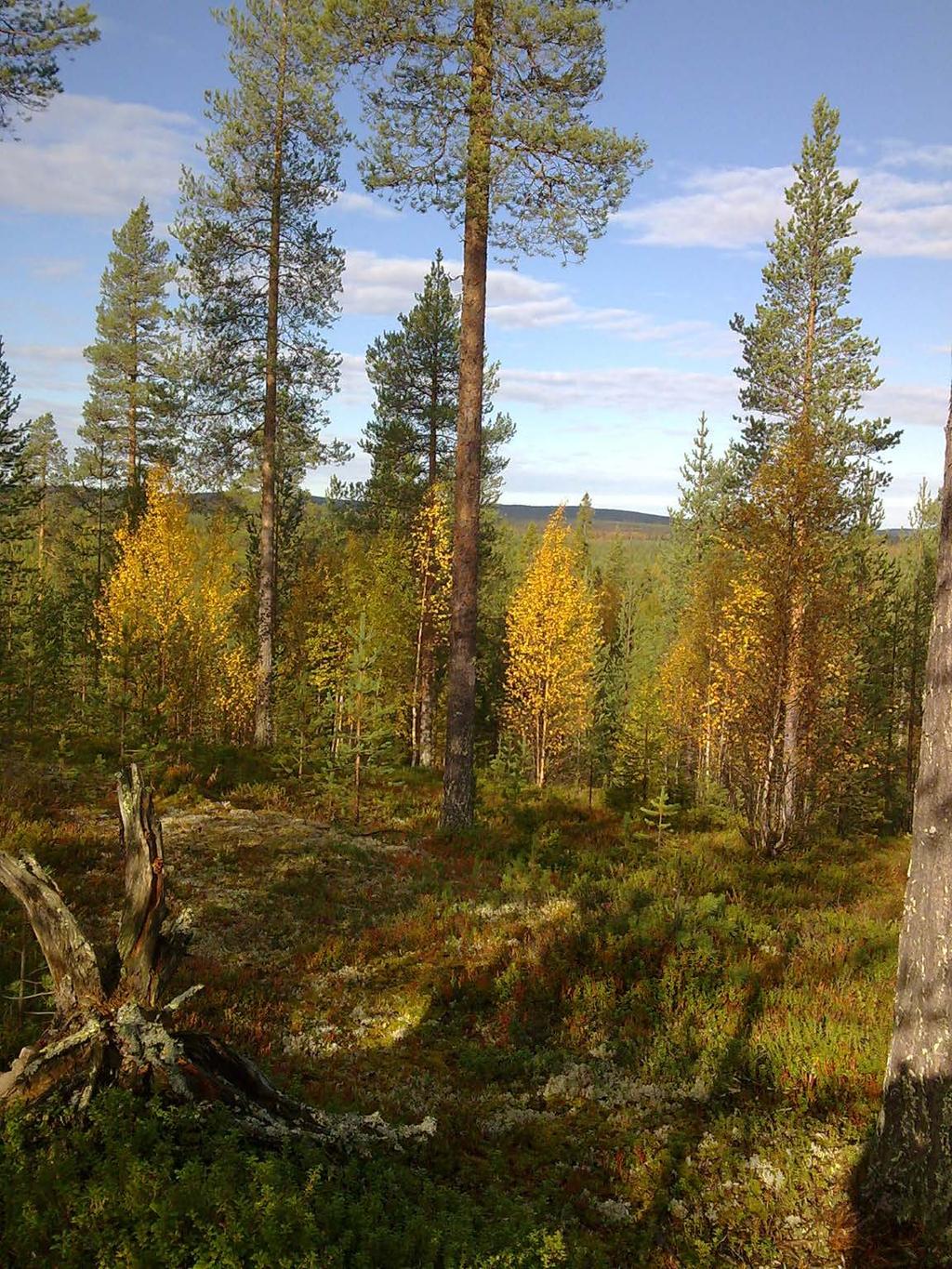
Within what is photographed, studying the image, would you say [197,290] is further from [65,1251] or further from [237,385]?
[65,1251]

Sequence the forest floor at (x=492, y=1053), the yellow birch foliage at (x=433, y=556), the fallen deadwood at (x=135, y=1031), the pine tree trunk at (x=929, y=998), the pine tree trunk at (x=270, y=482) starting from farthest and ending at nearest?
the yellow birch foliage at (x=433, y=556) < the pine tree trunk at (x=270, y=482) < the pine tree trunk at (x=929, y=998) < the fallen deadwood at (x=135, y=1031) < the forest floor at (x=492, y=1053)

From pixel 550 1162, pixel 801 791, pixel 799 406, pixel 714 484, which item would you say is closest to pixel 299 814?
pixel 550 1162

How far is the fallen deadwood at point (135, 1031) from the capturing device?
375 cm

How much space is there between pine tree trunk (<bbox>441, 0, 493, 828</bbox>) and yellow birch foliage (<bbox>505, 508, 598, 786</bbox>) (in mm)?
11356

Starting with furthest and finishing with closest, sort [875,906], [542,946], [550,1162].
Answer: [875,906], [542,946], [550,1162]

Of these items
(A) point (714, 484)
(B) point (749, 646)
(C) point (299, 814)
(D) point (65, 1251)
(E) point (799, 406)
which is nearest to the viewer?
(D) point (65, 1251)

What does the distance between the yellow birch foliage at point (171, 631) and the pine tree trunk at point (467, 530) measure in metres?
5.05

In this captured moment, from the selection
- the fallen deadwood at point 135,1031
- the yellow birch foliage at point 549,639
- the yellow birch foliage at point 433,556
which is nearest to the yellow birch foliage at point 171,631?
the yellow birch foliage at point 433,556

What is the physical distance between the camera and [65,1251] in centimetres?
304

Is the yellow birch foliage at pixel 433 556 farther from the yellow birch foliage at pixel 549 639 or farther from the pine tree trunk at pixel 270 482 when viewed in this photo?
the pine tree trunk at pixel 270 482

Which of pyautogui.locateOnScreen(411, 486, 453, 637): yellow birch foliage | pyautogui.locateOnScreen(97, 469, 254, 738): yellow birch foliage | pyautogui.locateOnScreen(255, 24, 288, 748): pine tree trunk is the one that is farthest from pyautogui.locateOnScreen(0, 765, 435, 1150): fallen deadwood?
pyautogui.locateOnScreen(411, 486, 453, 637): yellow birch foliage

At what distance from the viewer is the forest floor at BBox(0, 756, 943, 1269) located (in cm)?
337

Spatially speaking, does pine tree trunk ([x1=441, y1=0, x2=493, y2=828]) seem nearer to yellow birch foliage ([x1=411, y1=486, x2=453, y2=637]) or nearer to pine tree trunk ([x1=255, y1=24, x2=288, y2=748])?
pine tree trunk ([x1=255, y1=24, x2=288, y2=748])

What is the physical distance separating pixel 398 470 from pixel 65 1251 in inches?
933
